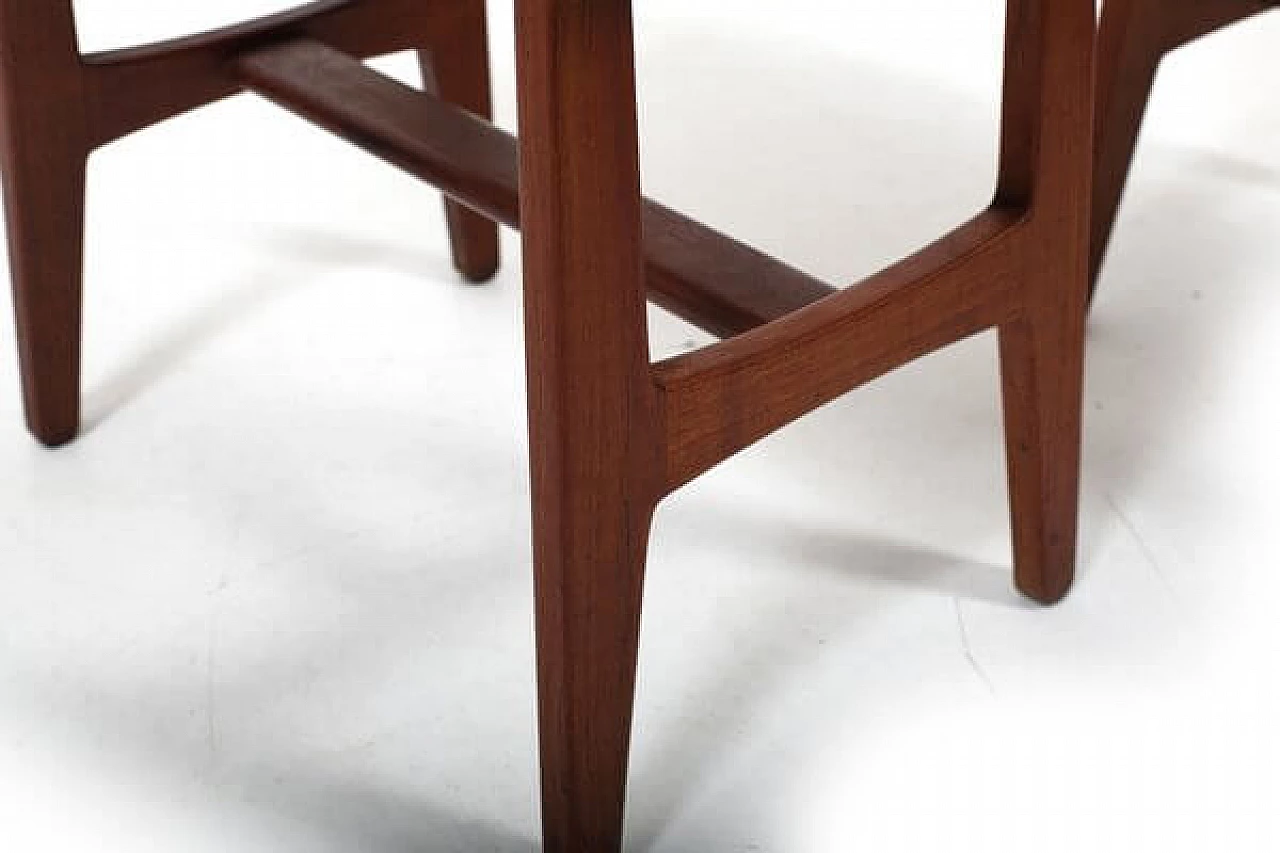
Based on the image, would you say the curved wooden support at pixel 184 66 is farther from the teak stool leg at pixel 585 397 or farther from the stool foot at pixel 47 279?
the teak stool leg at pixel 585 397

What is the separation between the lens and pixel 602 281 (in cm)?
104

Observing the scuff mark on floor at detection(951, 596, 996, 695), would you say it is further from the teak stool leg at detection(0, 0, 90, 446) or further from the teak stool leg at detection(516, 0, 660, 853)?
the teak stool leg at detection(0, 0, 90, 446)

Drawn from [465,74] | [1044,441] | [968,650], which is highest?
[465,74]

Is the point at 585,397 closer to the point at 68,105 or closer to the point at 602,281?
the point at 602,281

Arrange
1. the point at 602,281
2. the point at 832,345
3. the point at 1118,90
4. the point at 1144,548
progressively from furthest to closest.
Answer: the point at 1118,90, the point at 1144,548, the point at 832,345, the point at 602,281

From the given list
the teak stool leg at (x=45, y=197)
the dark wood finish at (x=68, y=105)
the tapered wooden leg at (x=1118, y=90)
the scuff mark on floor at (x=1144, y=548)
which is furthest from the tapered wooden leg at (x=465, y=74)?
the scuff mark on floor at (x=1144, y=548)

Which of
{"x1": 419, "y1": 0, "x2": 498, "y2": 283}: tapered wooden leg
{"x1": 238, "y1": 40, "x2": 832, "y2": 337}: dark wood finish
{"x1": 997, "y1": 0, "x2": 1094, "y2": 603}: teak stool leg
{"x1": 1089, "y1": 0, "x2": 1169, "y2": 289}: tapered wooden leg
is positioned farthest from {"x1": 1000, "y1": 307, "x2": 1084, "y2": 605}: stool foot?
{"x1": 419, "y1": 0, "x2": 498, "y2": 283}: tapered wooden leg

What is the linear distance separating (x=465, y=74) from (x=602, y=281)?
0.76 meters

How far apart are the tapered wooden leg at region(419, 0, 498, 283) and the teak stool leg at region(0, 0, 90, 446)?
32cm

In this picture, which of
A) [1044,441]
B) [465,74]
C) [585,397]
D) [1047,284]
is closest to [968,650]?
[1044,441]

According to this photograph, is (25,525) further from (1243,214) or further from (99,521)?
(1243,214)

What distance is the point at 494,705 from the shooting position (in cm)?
136

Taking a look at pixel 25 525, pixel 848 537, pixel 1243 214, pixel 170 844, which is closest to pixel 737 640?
pixel 848 537

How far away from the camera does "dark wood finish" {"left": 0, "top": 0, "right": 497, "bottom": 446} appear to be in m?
1.51
